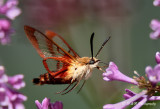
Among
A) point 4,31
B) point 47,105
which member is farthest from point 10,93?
point 4,31

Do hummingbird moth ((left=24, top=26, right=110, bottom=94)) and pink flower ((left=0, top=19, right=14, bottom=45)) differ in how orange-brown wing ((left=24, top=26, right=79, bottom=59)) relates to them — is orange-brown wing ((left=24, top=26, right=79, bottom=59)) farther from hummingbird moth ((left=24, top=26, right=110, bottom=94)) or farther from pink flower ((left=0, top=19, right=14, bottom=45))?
pink flower ((left=0, top=19, right=14, bottom=45))

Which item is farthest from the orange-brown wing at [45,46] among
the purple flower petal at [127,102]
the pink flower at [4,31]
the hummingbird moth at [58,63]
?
the purple flower petal at [127,102]

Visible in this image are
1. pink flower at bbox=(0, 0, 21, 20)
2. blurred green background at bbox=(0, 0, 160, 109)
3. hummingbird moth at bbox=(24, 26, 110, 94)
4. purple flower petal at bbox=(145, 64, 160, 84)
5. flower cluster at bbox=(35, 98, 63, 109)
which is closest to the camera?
purple flower petal at bbox=(145, 64, 160, 84)

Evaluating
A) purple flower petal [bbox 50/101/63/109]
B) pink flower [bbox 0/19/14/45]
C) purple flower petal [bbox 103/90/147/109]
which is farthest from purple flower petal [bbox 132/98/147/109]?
pink flower [bbox 0/19/14/45]

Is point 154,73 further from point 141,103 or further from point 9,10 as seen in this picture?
point 9,10

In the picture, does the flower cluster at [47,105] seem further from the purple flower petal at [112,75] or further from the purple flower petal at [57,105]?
the purple flower petal at [112,75]

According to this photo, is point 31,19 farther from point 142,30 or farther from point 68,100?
point 142,30
